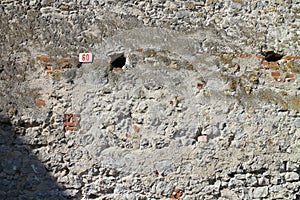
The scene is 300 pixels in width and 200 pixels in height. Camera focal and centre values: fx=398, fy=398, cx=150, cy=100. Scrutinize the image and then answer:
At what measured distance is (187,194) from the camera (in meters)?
3.21

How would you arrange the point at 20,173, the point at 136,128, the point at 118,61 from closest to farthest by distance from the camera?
the point at 20,173, the point at 136,128, the point at 118,61

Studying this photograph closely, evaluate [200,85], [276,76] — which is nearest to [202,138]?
[200,85]

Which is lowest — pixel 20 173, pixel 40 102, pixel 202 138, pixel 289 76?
pixel 20 173

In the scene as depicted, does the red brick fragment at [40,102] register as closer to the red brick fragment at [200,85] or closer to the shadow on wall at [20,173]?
the shadow on wall at [20,173]

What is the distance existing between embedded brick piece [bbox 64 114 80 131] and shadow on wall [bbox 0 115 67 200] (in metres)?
0.35

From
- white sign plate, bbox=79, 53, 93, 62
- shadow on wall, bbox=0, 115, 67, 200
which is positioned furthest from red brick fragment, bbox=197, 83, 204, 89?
shadow on wall, bbox=0, 115, 67, 200

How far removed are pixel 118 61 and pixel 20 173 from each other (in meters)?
1.21

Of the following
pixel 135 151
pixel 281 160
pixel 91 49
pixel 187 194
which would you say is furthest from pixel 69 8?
pixel 281 160

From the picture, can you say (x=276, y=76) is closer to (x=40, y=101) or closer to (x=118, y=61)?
(x=118, y=61)

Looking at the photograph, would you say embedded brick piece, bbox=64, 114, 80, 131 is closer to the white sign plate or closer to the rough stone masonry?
the rough stone masonry

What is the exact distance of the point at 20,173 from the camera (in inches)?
124

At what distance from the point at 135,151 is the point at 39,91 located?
93 cm

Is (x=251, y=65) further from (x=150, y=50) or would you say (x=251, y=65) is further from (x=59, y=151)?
(x=59, y=151)

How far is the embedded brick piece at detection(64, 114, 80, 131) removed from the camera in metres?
3.23
